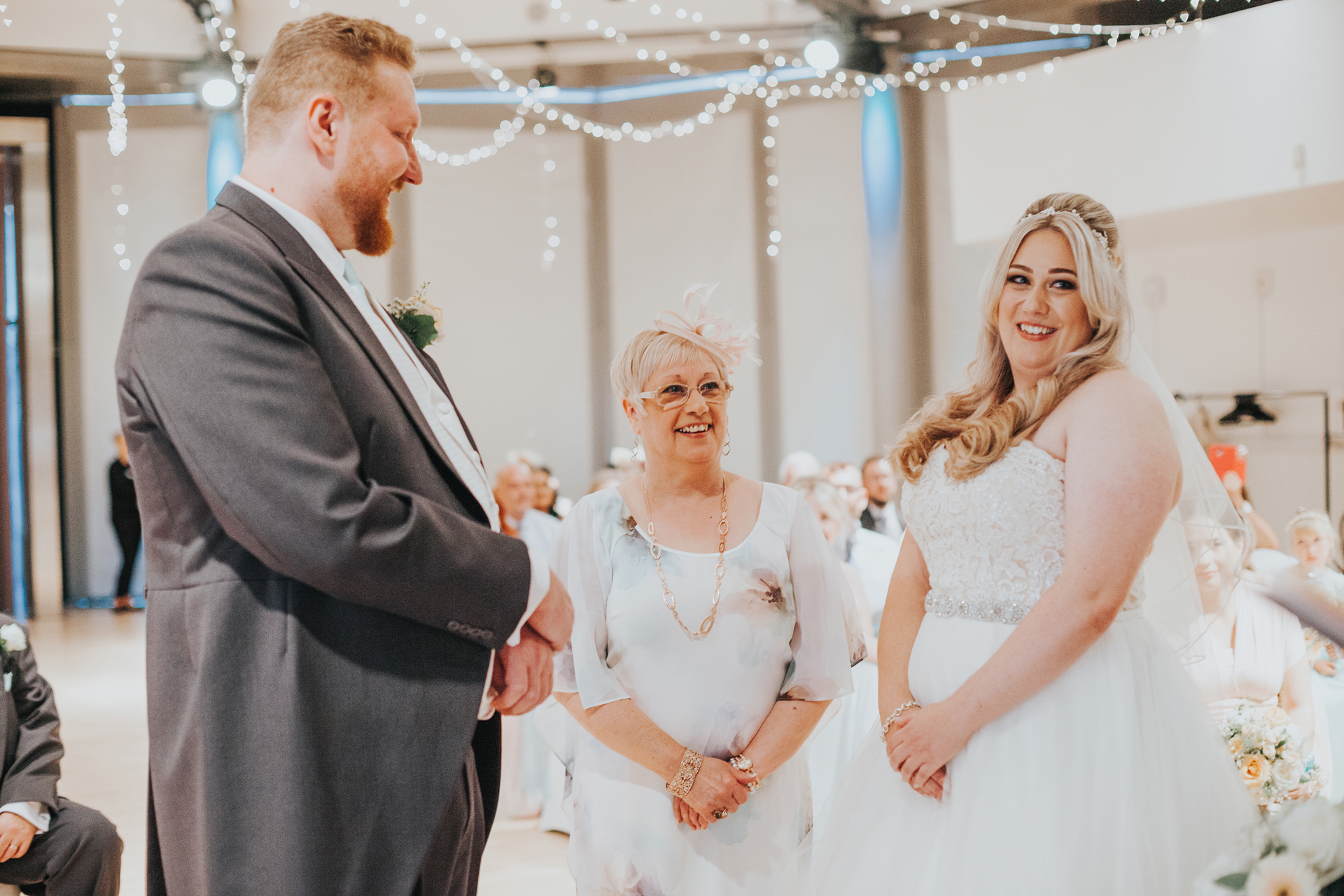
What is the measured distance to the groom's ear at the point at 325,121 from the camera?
1.46m

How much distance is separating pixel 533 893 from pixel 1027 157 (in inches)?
226

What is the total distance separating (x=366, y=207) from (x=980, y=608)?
4.06ft

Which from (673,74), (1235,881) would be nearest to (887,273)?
(673,74)

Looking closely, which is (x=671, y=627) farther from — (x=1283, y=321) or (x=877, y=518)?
(x=1283, y=321)

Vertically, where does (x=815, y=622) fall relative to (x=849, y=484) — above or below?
below

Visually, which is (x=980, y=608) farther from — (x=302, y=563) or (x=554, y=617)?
(x=302, y=563)

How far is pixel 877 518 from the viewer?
735cm

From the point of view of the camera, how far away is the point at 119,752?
5.67m

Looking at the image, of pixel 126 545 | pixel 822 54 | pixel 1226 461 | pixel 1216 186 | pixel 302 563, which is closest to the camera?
pixel 302 563

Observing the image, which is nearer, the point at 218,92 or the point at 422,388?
the point at 422,388

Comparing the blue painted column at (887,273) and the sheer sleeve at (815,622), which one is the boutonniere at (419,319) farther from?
the blue painted column at (887,273)

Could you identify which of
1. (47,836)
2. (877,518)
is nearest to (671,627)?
(47,836)

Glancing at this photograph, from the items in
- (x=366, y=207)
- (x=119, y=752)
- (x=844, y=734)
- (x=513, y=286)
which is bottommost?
(x=119, y=752)

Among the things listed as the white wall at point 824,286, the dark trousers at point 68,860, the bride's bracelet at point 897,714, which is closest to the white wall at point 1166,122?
the white wall at point 824,286
